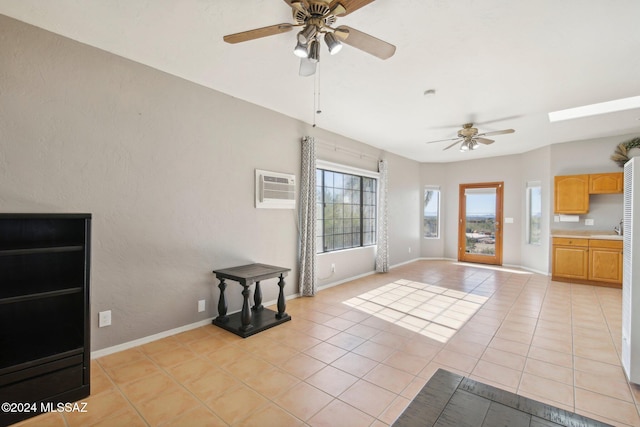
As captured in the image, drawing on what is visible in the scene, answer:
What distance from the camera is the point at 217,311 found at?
3.48 metres

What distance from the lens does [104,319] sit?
103 inches

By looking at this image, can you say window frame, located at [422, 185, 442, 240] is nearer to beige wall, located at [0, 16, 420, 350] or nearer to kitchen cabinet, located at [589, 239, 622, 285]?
kitchen cabinet, located at [589, 239, 622, 285]

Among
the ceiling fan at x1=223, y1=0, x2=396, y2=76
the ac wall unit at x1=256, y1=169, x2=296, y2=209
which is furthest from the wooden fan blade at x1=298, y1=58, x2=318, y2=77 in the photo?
the ac wall unit at x1=256, y1=169, x2=296, y2=209

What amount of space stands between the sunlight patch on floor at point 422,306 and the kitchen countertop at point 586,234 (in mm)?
2530

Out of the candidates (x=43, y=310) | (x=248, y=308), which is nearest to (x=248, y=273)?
(x=248, y=308)

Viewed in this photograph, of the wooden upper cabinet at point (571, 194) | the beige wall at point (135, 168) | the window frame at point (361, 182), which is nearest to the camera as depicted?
the beige wall at point (135, 168)

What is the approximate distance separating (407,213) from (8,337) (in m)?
7.02

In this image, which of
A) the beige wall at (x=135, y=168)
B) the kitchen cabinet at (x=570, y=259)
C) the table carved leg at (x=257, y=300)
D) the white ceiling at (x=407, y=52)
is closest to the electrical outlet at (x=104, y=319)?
the beige wall at (x=135, y=168)

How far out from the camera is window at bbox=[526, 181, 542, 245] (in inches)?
253

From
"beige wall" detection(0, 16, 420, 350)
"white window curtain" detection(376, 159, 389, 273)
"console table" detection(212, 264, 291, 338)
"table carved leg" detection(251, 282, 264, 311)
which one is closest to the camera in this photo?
"beige wall" detection(0, 16, 420, 350)

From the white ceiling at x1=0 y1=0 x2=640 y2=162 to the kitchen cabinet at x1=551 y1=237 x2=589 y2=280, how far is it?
2267 millimetres

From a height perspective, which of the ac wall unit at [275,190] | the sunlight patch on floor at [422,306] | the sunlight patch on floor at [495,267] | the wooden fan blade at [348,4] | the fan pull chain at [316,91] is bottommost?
the sunlight patch on floor at [422,306]

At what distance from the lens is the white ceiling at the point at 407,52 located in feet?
6.93

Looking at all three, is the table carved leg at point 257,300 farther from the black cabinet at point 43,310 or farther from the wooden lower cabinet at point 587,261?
the wooden lower cabinet at point 587,261
